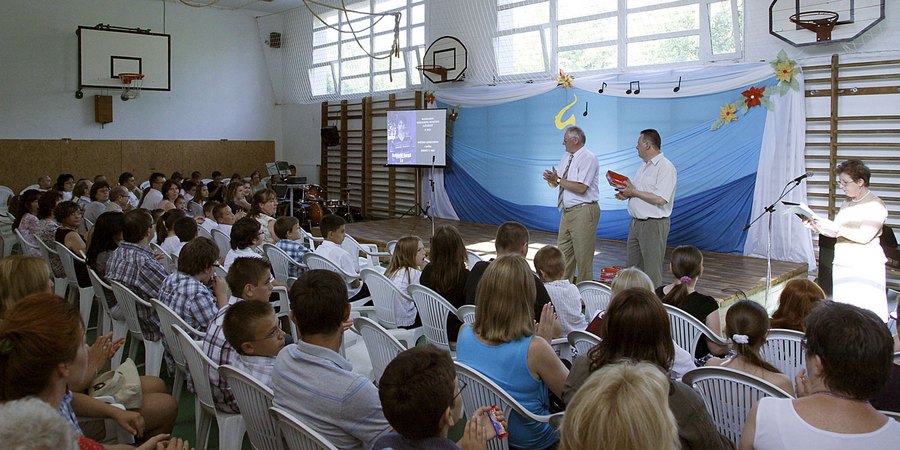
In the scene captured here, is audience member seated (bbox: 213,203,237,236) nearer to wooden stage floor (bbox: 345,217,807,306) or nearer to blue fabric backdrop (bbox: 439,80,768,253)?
wooden stage floor (bbox: 345,217,807,306)

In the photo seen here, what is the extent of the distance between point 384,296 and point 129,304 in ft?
4.69

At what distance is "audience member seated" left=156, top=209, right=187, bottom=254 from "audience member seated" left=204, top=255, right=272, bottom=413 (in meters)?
2.27

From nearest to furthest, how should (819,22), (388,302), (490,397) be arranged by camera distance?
1. (490,397)
2. (388,302)
3. (819,22)

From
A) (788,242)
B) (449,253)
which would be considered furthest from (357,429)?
(788,242)

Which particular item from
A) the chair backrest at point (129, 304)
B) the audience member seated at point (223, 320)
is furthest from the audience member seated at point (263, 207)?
the audience member seated at point (223, 320)

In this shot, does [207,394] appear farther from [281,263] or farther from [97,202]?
[97,202]

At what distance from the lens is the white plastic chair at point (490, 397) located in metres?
2.27

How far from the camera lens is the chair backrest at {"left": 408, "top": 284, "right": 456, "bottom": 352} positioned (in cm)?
359

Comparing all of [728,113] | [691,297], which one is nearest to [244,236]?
[691,297]

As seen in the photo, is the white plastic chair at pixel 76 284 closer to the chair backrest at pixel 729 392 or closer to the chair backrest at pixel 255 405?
the chair backrest at pixel 255 405

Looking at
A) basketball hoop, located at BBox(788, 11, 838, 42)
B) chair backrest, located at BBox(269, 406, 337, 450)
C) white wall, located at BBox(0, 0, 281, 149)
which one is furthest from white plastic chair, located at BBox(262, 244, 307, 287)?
white wall, located at BBox(0, 0, 281, 149)

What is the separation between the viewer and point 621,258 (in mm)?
8008

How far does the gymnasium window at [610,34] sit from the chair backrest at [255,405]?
7.59 meters

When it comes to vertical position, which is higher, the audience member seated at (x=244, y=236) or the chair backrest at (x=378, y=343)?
the audience member seated at (x=244, y=236)
